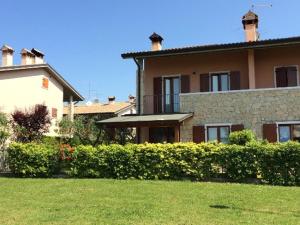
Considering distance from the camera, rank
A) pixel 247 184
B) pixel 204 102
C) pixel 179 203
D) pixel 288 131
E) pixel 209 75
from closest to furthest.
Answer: pixel 179 203
pixel 247 184
pixel 288 131
pixel 204 102
pixel 209 75

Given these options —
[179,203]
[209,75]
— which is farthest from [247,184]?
[209,75]

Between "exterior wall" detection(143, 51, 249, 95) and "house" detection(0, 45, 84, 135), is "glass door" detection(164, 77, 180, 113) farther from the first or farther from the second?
"house" detection(0, 45, 84, 135)

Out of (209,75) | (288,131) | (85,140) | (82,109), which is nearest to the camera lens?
(288,131)

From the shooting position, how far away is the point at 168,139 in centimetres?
2359

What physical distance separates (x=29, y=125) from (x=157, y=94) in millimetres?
7699

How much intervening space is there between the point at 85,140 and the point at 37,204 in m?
16.5

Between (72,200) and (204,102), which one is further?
(204,102)

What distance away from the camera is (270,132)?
67.9 ft

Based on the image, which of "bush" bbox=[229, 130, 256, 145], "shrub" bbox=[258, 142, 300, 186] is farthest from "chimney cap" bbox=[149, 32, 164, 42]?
"shrub" bbox=[258, 142, 300, 186]

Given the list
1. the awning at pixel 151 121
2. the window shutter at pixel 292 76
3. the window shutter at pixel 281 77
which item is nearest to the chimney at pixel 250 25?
the window shutter at pixel 281 77

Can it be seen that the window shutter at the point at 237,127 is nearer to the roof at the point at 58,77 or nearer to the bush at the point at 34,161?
the bush at the point at 34,161

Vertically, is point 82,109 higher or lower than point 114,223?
higher

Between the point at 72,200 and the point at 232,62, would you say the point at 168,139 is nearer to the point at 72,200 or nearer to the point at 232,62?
the point at 232,62

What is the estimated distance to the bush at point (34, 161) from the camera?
18.8 m
